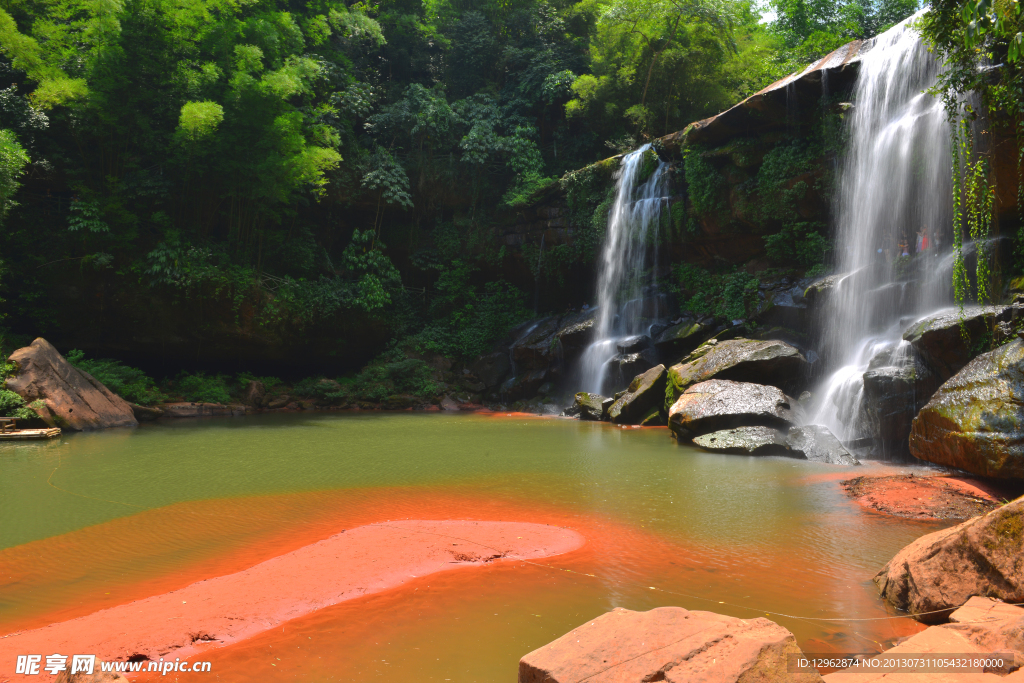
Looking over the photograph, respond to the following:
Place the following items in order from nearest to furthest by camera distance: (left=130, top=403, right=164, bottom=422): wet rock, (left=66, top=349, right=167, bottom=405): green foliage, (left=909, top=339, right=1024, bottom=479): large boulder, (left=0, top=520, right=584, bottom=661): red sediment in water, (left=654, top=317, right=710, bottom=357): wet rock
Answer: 1. (left=0, top=520, right=584, bottom=661): red sediment in water
2. (left=909, top=339, right=1024, bottom=479): large boulder
3. (left=130, top=403, right=164, bottom=422): wet rock
4. (left=66, top=349, right=167, bottom=405): green foliage
5. (left=654, top=317, right=710, bottom=357): wet rock

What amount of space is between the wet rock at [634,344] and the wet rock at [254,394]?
10.8 meters

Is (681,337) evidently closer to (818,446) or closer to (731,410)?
(731,410)

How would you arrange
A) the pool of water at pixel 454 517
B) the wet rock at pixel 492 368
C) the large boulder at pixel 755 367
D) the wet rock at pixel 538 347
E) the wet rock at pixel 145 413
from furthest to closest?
the wet rock at pixel 492 368, the wet rock at pixel 538 347, the wet rock at pixel 145 413, the large boulder at pixel 755 367, the pool of water at pixel 454 517

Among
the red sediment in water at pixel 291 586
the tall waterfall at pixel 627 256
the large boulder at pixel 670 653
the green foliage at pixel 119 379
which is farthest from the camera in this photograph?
the tall waterfall at pixel 627 256

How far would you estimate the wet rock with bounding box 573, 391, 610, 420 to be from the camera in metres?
14.6

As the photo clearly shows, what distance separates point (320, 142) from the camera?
742 inches

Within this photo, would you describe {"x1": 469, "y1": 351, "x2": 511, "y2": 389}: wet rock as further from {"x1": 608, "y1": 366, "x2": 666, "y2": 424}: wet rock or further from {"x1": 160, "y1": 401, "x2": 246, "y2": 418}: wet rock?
{"x1": 160, "y1": 401, "x2": 246, "y2": 418}: wet rock

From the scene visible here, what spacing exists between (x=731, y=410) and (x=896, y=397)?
2479 millimetres

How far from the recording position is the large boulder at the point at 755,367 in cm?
1185

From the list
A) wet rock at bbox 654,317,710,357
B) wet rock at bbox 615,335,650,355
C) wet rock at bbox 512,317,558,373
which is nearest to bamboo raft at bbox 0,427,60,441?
wet rock at bbox 512,317,558,373

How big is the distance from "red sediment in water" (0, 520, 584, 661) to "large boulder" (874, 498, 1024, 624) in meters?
2.28

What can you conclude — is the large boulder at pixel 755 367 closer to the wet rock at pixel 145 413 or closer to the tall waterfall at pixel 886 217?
the tall waterfall at pixel 886 217

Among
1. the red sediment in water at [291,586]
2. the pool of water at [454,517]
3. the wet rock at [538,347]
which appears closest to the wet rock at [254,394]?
the pool of water at [454,517]

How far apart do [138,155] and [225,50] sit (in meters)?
3.97
